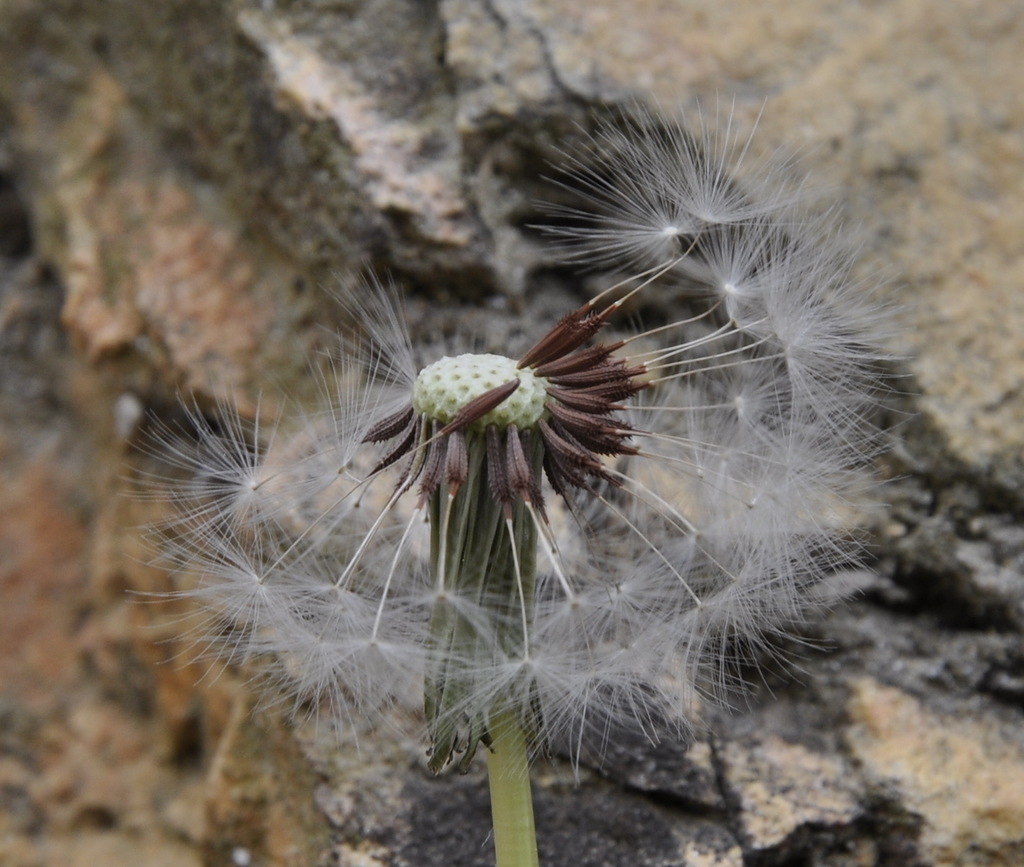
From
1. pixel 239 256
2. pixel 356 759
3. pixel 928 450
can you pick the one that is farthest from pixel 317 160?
pixel 928 450

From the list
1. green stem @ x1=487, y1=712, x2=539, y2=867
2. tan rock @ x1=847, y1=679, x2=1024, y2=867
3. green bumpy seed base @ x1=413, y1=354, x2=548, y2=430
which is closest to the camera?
green bumpy seed base @ x1=413, y1=354, x2=548, y2=430

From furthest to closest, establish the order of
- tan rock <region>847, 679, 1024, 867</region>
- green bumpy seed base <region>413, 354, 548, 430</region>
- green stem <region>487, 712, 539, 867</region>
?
tan rock <region>847, 679, 1024, 867</region> → green stem <region>487, 712, 539, 867</region> → green bumpy seed base <region>413, 354, 548, 430</region>

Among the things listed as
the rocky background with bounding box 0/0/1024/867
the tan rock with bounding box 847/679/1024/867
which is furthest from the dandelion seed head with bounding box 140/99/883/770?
the tan rock with bounding box 847/679/1024/867

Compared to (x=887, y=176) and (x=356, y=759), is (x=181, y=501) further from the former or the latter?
(x=887, y=176)

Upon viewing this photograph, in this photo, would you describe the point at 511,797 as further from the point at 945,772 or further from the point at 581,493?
the point at 945,772

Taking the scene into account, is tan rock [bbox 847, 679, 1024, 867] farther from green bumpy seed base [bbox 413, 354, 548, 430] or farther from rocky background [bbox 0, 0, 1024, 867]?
green bumpy seed base [bbox 413, 354, 548, 430]

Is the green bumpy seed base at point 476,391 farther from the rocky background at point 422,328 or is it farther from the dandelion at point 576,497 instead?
the rocky background at point 422,328
